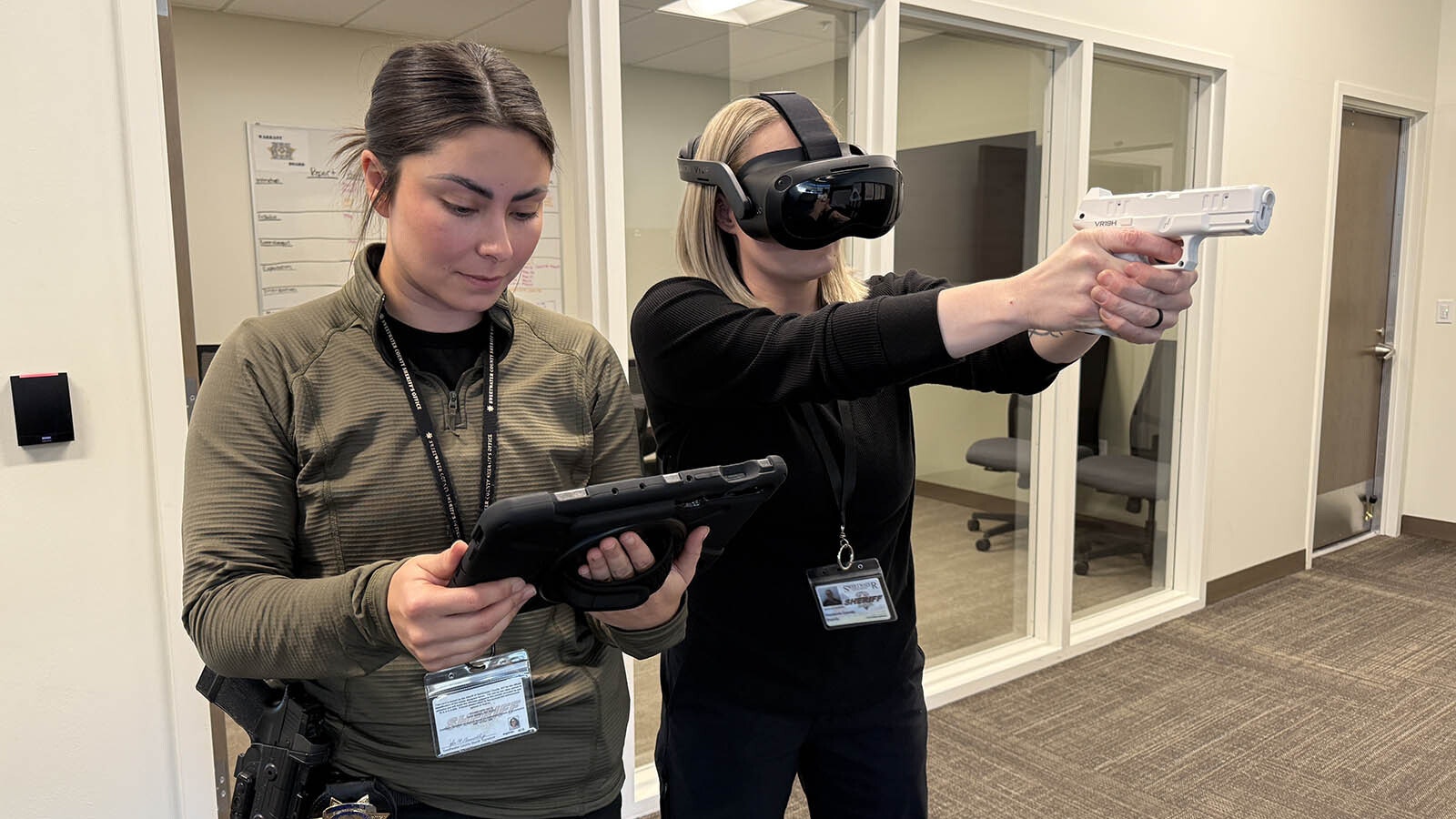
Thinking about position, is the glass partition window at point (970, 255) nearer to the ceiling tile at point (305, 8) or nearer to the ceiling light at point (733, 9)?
the ceiling light at point (733, 9)

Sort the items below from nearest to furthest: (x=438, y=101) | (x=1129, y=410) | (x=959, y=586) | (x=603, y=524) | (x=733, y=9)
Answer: (x=603, y=524) < (x=438, y=101) < (x=733, y=9) < (x=959, y=586) < (x=1129, y=410)

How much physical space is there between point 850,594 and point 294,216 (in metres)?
4.27

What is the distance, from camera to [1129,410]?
369cm

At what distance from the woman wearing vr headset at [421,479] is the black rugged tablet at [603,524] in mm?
22

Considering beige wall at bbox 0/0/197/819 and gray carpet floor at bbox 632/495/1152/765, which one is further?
gray carpet floor at bbox 632/495/1152/765

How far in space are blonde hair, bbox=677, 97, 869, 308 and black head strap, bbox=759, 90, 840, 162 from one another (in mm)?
13

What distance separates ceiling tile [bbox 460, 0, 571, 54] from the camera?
4312 mm

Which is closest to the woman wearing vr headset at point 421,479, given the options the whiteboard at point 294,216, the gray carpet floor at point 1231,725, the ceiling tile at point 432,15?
the gray carpet floor at point 1231,725

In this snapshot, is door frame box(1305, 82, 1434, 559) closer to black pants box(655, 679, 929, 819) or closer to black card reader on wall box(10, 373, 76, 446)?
black pants box(655, 679, 929, 819)

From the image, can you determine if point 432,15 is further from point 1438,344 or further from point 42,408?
point 1438,344

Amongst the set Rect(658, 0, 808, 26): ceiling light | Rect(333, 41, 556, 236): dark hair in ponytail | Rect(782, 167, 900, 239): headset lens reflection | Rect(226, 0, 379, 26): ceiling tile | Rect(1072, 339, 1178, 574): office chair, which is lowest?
Rect(1072, 339, 1178, 574): office chair

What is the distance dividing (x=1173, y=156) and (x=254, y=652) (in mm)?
3712

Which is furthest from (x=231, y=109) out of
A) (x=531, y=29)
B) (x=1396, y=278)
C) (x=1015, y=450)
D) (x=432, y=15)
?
(x=1396, y=278)

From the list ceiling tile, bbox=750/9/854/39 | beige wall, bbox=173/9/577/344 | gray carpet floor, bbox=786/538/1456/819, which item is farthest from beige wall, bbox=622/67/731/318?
beige wall, bbox=173/9/577/344
